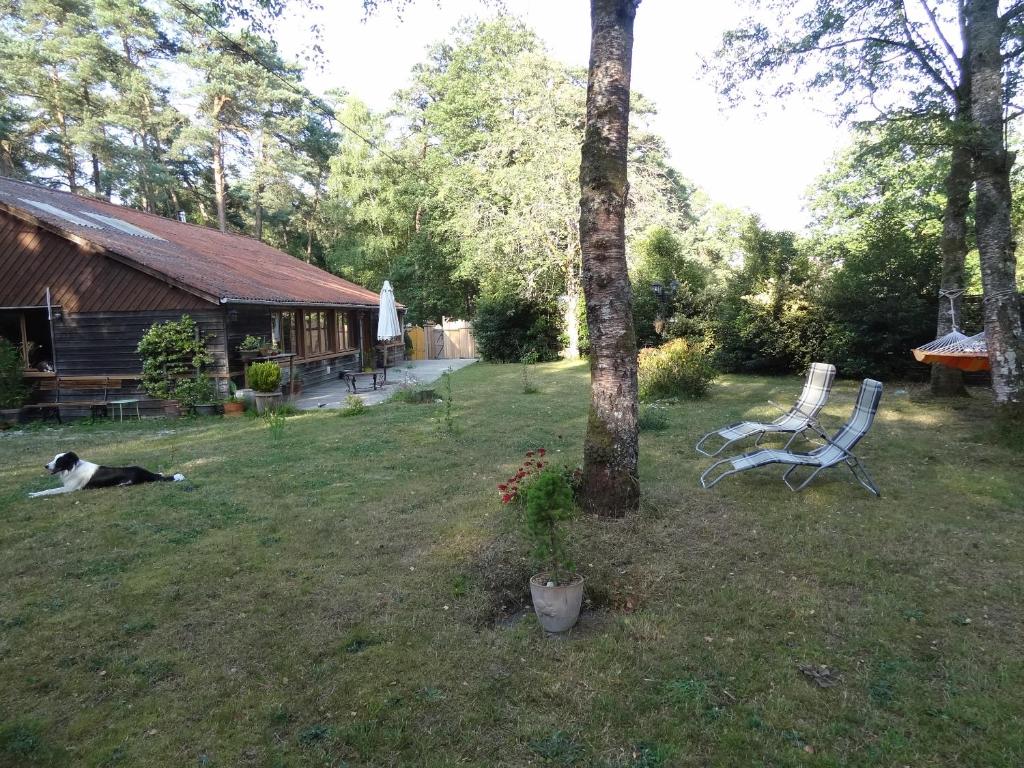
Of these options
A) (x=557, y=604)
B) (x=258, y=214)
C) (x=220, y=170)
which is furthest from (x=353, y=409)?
(x=258, y=214)

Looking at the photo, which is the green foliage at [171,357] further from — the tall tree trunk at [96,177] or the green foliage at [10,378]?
the tall tree trunk at [96,177]

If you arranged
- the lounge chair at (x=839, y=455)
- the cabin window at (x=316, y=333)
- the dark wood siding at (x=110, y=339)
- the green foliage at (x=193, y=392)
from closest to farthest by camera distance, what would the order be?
1. the lounge chair at (x=839, y=455)
2. the green foliage at (x=193, y=392)
3. the dark wood siding at (x=110, y=339)
4. the cabin window at (x=316, y=333)

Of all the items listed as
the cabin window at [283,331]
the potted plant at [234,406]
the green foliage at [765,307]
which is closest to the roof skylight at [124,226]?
the cabin window at [283,331]

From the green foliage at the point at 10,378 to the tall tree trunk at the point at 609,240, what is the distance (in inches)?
461

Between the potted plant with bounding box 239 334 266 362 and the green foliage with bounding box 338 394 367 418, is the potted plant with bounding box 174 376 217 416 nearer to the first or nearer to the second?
the potted plant with bounding box 239 334 266 362

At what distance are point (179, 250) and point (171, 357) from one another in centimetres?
428

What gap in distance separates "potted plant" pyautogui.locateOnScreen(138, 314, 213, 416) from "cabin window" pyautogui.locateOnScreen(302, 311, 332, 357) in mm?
4574

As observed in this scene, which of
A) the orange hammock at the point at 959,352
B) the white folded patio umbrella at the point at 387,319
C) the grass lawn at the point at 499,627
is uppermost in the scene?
the white folded patio umbrella at the point at 387,319

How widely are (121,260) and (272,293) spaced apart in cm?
294

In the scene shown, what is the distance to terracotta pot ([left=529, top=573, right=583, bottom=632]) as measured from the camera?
3.15 meters

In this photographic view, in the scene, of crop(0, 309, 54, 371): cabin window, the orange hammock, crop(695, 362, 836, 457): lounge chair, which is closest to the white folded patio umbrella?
crop(0, 309, 54, 371): cabin window

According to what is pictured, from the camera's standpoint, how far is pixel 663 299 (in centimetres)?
1623

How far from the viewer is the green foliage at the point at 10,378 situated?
11023 millimetres

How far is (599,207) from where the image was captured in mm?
4355
